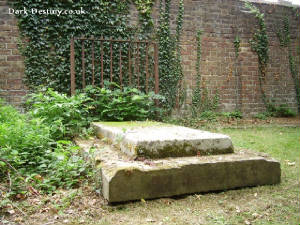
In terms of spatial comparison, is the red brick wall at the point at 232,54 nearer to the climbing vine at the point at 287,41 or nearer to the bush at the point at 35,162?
the climbing vine at the point at 287,41

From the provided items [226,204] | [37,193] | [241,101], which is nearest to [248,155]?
[226,204]

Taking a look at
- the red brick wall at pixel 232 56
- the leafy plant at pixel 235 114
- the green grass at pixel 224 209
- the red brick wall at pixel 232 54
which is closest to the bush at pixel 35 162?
the green grass at pixel 224 209

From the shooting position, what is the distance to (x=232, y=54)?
24.9 ft

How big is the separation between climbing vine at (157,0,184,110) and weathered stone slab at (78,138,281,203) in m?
4.28

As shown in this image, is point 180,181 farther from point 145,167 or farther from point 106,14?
point 106,14

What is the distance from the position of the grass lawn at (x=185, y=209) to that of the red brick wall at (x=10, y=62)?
13.3 ft

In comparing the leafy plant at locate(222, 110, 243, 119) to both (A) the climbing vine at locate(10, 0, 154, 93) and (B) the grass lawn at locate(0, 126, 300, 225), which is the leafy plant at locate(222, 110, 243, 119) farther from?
(B) the grass lawn at locate(0, 126, 300, 225)

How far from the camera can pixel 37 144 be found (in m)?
2.78

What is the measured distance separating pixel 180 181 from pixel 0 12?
5276 millimetres

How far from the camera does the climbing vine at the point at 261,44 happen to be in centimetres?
782

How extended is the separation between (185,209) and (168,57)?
521cm

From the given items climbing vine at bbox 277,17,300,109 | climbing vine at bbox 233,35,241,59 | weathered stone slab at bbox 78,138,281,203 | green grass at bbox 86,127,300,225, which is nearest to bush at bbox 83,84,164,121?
weathered stone slab at bbox 78,138,281,203

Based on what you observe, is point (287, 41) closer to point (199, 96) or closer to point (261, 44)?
point (261, 44)

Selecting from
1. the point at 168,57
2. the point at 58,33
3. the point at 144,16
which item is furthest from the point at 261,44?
the point at 58,33
